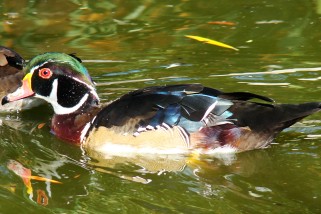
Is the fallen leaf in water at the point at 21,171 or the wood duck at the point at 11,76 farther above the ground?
the wood duck at the point at 11,76

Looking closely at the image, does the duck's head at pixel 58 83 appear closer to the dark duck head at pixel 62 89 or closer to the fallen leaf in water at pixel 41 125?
the dark duck head at pixel 62 89

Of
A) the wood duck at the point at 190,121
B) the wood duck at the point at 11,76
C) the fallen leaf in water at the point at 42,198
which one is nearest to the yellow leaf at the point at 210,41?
the wood duck at the point at 11,76

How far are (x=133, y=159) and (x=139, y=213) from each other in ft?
3.86

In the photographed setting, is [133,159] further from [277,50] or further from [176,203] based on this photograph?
[277,50]

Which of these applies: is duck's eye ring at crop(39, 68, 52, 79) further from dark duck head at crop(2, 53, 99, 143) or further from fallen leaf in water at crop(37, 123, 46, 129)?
fallen leaf in water at crop(37, 123, 46, 129)

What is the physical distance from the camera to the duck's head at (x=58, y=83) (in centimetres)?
733

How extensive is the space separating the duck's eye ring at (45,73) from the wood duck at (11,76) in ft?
2.43

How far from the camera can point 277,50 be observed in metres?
9.17

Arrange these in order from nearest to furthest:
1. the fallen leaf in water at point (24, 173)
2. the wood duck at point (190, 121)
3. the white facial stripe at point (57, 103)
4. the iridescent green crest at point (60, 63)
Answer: the fallen leaf in water at point (24, 173), the wood duck at point (190, 121), the iridescent green crest at point (60, 63), the white facial stripe at point (57, 103)

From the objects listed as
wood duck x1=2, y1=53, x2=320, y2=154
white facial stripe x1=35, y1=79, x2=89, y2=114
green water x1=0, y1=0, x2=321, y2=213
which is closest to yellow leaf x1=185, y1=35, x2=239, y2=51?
green water x1=0, y1=0, x2=321, y2=213

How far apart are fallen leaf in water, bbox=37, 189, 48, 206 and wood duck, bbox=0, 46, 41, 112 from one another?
83.7 inches

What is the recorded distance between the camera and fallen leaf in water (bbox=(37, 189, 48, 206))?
590cm

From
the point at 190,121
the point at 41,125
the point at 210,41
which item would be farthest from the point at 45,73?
the point at 210,41

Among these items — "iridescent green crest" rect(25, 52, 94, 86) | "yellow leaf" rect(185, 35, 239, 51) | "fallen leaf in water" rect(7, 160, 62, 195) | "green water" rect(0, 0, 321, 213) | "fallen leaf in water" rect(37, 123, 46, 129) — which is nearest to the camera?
"green water" rect(0, 0, 321, 213)
